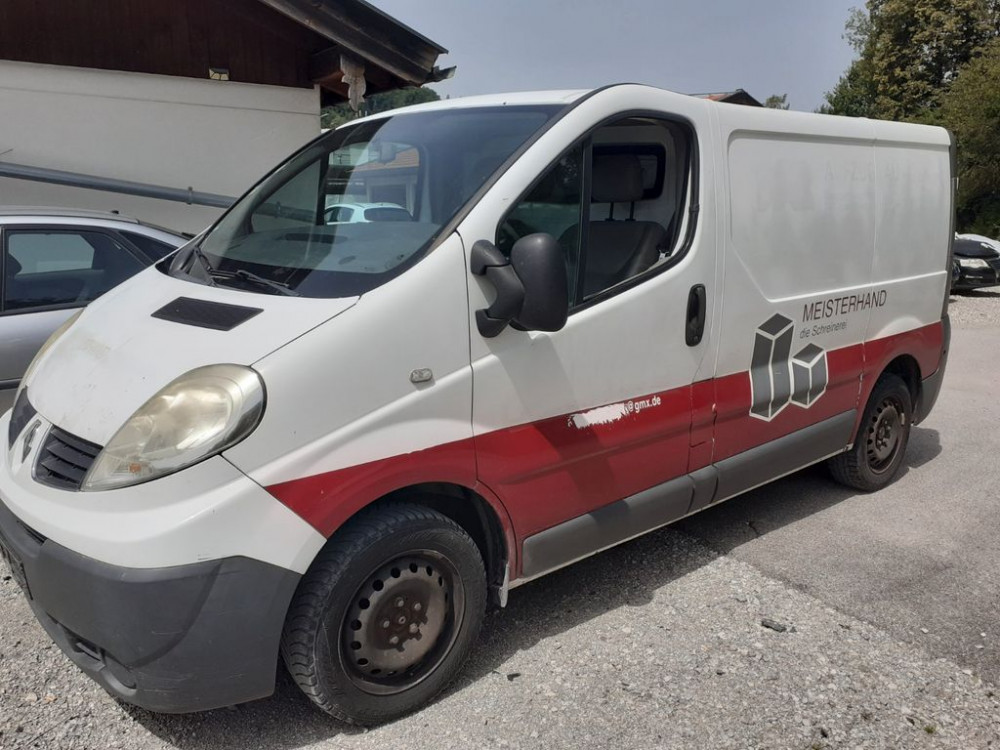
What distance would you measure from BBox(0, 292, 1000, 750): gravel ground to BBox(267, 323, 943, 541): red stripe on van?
1.87ft

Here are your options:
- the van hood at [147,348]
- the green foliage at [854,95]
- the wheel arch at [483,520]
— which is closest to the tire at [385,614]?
the wheel arch at [483,520]

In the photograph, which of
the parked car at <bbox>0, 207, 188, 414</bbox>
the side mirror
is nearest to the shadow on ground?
the side mirror

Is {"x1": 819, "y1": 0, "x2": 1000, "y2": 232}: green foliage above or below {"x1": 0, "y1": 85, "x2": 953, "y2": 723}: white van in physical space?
above

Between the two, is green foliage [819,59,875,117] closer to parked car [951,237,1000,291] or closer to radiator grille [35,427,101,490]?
parked car [951,237,1000,291]

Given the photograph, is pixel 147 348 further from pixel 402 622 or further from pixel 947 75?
pixel 947 75

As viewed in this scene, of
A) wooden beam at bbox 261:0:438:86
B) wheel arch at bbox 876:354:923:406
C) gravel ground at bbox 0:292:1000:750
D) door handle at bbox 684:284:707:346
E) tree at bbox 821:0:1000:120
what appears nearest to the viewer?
gravel ground at bbox 0:292:1000:750

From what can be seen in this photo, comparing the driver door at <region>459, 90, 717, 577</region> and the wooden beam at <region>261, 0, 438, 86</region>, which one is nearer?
the driver door at <region>459, 90, 717, 577</region>

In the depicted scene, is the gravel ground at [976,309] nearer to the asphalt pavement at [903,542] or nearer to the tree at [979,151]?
the asphalt pavement at [903,542]

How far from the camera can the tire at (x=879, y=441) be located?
16.6ft

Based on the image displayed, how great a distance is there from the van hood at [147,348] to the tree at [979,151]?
90.4 ft

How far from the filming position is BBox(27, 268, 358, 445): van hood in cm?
253

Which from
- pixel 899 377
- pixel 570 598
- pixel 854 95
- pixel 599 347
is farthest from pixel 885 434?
pixel 854 95

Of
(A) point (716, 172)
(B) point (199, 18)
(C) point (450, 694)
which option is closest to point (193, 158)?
(B) point (199, 18)

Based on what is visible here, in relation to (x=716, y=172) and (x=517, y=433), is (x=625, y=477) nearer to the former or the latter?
(x=517, y=433)
